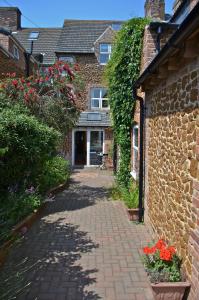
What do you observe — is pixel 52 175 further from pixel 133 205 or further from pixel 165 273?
pixel 165 273

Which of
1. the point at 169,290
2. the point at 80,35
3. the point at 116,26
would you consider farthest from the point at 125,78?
the point at 116,26

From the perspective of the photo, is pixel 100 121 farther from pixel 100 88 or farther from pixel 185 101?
pixel 185 101

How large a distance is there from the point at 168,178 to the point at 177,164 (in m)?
0.63

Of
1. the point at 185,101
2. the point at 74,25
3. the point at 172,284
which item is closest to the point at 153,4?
the point at 185,101

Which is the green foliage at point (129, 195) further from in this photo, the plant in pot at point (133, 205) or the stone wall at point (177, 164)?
the stone wall at point (177, 164)

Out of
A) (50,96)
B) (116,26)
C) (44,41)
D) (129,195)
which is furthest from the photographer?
(44,41)

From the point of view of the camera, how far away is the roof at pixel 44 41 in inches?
934

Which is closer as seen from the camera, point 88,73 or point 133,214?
point 133,214

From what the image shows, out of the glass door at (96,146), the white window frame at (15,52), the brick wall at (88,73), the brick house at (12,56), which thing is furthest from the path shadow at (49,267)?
the brick wall at (88,73)

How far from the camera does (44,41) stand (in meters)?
25.6

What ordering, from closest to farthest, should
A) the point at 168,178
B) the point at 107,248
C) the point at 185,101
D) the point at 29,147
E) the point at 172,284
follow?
the point at 172,284, the point at 185,101, the point at 168,178, the point at 107,248, the point at 29,147

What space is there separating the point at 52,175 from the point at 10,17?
21.3 m

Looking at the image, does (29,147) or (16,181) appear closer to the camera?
(29,147)

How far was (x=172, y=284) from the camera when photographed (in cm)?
386
